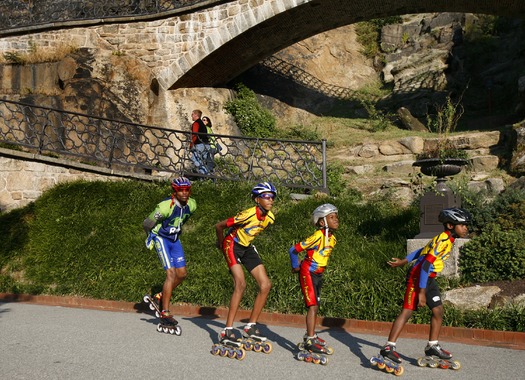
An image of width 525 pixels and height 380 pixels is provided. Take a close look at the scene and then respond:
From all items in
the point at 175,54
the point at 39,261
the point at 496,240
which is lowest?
the point at 39,261

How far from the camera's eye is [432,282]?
6.37 m

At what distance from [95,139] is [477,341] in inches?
461

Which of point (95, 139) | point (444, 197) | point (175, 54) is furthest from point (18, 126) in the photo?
point (444, 197)

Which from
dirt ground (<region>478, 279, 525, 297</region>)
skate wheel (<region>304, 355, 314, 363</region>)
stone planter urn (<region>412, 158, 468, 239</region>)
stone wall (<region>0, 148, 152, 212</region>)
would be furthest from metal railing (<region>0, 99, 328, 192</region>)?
skate wheel (<region>304, 355, 314, 363</region>)

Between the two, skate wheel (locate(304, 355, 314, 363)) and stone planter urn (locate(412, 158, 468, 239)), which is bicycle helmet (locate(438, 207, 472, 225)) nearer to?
skate wheel (locate(304, 355, 314, 363))

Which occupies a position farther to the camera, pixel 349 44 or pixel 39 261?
pixel 349 44

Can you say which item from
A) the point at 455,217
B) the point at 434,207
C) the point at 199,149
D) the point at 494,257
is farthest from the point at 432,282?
the point at 199,149

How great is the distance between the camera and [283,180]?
15195 millimetres

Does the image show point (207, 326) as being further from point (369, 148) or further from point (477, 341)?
point (369, 148)

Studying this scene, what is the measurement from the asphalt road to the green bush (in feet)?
43.4

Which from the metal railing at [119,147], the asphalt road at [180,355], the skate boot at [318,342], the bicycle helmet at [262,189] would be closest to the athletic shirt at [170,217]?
the asphalt road at [180,355]

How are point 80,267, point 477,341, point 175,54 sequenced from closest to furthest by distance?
1. point 477,341
2. point 80,267
3. point 175,54

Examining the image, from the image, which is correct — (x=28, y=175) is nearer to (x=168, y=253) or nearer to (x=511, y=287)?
(x=168, y=253)

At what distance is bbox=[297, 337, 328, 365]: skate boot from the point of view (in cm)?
632
